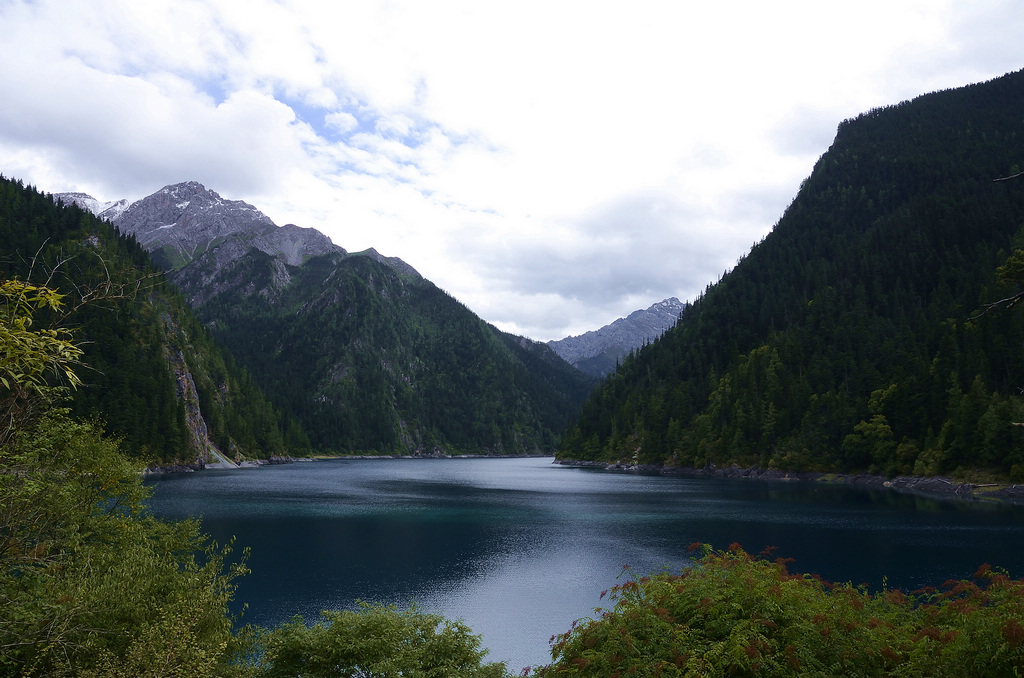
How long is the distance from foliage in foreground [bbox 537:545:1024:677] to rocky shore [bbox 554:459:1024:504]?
94.8m

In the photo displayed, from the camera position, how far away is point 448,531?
7312cm

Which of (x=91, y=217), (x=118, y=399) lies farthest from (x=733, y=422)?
(x=91, y=217)

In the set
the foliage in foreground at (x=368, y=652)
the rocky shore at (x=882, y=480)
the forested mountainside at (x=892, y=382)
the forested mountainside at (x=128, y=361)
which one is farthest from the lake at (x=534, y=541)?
the forested mountainside at (x=128, y=361)

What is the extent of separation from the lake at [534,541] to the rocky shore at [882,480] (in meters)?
8.03

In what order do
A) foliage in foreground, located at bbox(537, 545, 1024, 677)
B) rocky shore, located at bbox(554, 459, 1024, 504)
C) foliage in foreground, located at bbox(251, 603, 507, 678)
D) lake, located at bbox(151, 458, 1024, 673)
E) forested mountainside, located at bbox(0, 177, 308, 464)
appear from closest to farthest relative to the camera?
foliage in foreground, located at bbox(537, 545, 1024, 677), foliage in foreground, located at bbox(251, 603, 507, 678), lake, located at bbox(151, 458, 1024, 673), rocky shore, located at bbox(554, 459, 1024, 504), forested mountainside, located at bbox(0, 177, 308, 464)

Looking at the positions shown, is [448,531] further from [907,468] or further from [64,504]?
[907,468]

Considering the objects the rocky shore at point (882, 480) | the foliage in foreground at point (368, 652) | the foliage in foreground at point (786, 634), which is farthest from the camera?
the rocky shore at point (882, 480)

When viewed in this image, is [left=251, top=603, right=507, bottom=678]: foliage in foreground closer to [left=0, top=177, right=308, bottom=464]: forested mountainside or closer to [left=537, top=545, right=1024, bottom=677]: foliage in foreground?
[left=537, top=545, right=1024, bottom=677]: foliage in foreground

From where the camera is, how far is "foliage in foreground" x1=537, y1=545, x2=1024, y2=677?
15500 millimetres

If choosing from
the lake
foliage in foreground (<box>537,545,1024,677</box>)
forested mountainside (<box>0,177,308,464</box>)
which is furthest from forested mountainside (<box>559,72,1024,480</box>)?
forested mountainside (<box>0,177,308,464</box>)

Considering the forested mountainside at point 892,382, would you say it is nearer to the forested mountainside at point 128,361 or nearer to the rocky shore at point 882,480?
the rocky shore at point 882,480

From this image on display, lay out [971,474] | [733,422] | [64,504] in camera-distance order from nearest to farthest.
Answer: [64,504] → [971,474] → [733,422]

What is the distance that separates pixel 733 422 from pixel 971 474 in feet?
228

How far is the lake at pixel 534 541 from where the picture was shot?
143 ft
